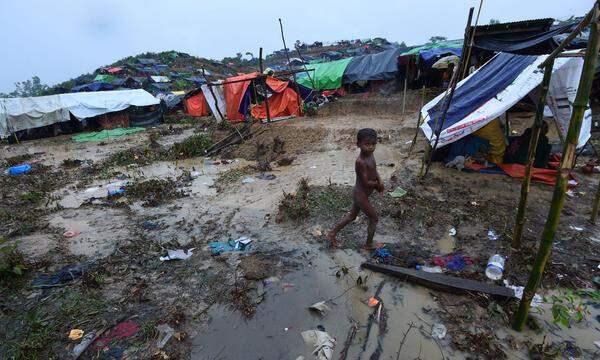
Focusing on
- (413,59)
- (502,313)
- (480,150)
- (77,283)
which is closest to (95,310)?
(77,283)

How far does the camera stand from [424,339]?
2461 millimetres

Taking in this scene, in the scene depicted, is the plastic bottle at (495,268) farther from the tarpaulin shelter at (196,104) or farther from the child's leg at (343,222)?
the tarpaulin shelter at (196,104)

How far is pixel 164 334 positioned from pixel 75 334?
0.75m

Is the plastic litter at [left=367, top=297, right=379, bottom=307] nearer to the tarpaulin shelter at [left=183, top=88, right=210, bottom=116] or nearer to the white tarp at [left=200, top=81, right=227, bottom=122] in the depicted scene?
the white tarp at [left=200, top=81, right=227, bottom=122]

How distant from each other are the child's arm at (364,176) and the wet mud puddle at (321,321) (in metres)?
0.91

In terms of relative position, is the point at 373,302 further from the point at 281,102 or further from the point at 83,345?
the point at 281,102

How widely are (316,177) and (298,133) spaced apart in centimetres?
456

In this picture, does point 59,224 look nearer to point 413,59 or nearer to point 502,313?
point 502,313

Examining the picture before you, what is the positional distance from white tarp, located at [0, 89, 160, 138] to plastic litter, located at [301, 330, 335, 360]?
16345 mm

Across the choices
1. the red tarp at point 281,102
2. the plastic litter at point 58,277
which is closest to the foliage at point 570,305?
the plastic litter at point 58,277

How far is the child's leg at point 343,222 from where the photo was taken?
346 cm

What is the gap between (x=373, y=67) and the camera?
15977mm

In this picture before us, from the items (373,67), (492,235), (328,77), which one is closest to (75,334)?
(492,235)

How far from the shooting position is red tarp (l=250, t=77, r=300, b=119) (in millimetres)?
14289
